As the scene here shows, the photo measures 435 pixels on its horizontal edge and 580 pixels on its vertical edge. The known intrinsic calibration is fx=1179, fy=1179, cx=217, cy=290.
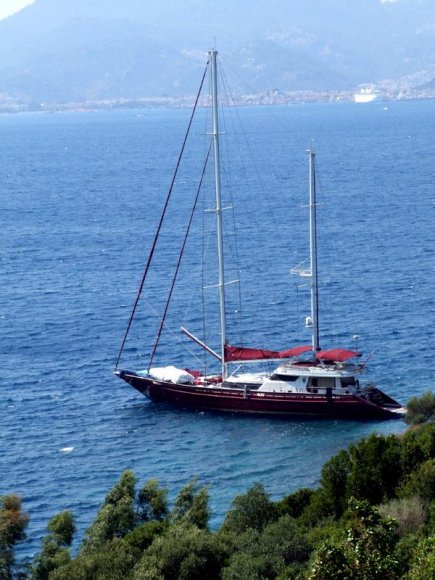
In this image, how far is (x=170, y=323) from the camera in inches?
3226

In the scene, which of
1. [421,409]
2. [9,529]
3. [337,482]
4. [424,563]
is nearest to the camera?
[424,563]

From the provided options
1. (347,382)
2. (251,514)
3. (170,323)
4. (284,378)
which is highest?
(251,514)

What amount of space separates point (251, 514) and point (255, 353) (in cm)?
2408

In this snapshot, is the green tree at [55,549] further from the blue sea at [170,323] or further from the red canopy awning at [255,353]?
the red canopy awning at [255,353]

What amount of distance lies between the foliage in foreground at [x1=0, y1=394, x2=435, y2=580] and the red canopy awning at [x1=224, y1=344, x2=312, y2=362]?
18069 mm

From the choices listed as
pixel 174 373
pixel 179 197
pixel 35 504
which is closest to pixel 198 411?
pixel 174 373

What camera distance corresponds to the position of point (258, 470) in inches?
2239

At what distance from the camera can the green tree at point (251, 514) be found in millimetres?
42438

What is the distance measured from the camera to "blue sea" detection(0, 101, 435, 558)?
188ft

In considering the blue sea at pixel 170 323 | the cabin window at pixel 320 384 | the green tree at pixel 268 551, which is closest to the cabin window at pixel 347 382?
the cabin window at pixel 320 384

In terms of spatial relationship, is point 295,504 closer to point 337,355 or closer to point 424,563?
point 424,563

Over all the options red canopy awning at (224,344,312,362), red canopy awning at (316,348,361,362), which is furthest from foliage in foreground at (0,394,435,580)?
red canopy awning at (224,344,312,362)

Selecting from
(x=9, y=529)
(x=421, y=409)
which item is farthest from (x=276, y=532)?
(x=421, y=409)

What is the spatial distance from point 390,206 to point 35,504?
8510cm
